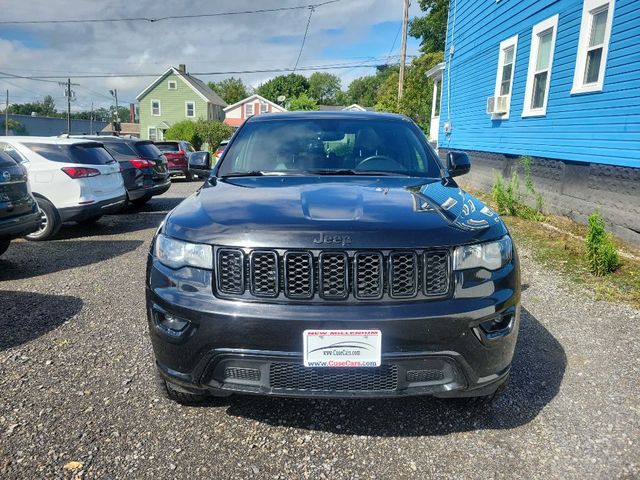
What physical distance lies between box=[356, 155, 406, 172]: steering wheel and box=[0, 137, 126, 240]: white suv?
561 cm

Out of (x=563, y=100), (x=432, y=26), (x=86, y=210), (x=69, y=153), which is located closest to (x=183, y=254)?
(x=86, y=210)

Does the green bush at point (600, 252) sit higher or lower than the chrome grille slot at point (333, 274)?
lower

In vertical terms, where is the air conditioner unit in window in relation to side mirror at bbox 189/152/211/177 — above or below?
above

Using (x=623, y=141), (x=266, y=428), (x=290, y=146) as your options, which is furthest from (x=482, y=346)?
(x=623, y=141)

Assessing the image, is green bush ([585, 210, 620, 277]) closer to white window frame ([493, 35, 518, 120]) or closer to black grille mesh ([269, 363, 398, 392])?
black grille mesh ([269, 363, 398, 392])

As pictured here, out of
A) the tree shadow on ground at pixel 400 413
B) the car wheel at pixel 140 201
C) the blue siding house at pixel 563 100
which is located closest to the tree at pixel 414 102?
the blue siding house at pixel 563 100

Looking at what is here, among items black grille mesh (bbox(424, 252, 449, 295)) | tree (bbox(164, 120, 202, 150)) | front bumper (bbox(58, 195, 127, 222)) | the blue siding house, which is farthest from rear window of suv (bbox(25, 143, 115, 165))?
tree (bbox(164, 120, 202, 150))

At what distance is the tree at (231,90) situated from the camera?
8575cm

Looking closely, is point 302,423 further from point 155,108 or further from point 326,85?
point 326,85

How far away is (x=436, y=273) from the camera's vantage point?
2.16 meters

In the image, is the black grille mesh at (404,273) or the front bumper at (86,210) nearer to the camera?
the black grille mesh at (404,273)

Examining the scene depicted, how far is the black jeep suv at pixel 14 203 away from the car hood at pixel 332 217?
148 inches

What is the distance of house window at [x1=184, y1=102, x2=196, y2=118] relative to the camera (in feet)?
156

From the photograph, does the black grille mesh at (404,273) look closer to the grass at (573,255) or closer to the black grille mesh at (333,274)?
the black grille mesh at (333,274)
